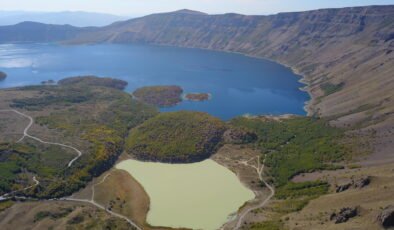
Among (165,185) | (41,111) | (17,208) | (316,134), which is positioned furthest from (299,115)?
(17,208)

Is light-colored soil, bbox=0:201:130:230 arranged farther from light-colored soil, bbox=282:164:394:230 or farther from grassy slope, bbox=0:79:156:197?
light-colored soil, bbox=282:164:394:230

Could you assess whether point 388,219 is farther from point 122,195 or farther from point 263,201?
point 122,195

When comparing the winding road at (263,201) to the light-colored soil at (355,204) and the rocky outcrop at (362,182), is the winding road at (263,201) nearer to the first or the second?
the light-colored soil at (355,204)

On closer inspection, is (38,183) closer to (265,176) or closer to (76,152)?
(76,152)

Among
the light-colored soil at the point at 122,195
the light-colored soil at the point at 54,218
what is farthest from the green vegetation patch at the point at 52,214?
the light-colored soil at the point at 122,195

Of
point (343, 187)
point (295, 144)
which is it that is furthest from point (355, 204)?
point (295, 144)

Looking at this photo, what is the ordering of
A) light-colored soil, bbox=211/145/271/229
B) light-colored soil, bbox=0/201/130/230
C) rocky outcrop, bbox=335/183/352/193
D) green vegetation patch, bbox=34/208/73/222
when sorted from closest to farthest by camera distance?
light-colored soil, bbox=0/201/130/230 → green vegetation patch, bbox=34/208/73/222 → light-colored soil, bbox=211/145/271/229 → rocky outcrop, bbox=335/183/352/193

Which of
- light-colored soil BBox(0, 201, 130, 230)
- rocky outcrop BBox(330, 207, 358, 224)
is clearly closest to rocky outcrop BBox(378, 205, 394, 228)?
rocky outcrop BBox(330, 207, 358, 224)
